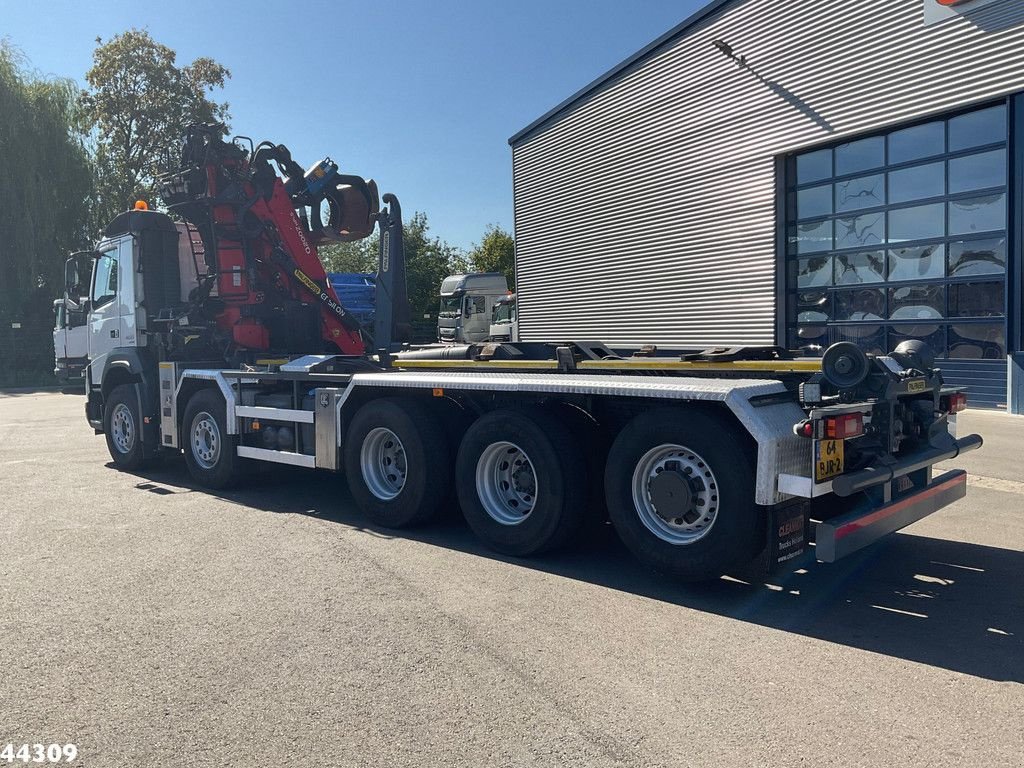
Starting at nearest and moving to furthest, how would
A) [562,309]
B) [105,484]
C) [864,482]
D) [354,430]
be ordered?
[864,482], [354,430], [105,484], [562,309]

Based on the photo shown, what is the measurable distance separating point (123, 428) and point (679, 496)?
7.70 metres

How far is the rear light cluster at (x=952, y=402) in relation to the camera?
573cm

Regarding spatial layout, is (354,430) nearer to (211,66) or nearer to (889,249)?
(889,249)

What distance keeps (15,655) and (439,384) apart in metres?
3.26

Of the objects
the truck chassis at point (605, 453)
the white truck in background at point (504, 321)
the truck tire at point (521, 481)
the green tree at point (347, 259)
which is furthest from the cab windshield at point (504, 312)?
the green tree at point (347, 259)

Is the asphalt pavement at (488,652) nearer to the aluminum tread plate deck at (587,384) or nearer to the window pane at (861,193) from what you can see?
the aluminum tread plate deck at (587,384)

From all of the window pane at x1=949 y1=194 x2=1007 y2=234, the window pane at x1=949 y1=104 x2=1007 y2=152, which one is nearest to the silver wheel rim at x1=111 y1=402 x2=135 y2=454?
the window pane at x1=949 y1=194 x2=1007 y2=234

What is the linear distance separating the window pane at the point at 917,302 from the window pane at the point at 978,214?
1.14 m

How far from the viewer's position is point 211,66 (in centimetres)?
3906

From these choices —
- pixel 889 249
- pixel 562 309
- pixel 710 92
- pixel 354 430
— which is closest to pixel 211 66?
pixel 562 309

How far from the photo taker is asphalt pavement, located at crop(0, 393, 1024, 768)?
3.24 m

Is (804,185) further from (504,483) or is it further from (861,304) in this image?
(504,483)

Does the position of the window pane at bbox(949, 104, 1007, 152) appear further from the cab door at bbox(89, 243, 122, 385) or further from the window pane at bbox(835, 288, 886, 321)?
the cab door at bbox(89, 243, 122, 385)

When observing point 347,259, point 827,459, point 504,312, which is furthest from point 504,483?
point 347,259
